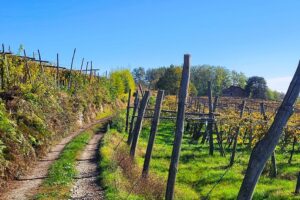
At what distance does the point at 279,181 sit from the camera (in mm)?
16969

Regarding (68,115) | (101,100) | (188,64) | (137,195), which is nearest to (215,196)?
(137,195)

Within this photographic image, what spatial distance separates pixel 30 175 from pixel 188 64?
747 cm

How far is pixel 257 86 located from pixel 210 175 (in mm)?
80074

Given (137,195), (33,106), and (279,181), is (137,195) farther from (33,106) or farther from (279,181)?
(33,106)

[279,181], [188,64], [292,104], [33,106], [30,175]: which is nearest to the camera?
[292,104]

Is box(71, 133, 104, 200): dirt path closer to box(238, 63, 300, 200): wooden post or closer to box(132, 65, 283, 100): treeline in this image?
box(238, 63, 300, 200): wooden post

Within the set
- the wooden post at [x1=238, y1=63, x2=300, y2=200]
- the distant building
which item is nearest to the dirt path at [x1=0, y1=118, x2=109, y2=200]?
the wooden post at [x1=238, y1=63, x2=300, y2=200]

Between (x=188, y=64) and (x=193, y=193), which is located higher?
(x=188, y=64)

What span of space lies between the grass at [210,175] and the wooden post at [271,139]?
5.13m

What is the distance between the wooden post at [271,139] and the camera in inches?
243

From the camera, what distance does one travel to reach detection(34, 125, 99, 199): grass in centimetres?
1181

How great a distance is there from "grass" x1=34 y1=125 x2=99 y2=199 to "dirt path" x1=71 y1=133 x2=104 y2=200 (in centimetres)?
25

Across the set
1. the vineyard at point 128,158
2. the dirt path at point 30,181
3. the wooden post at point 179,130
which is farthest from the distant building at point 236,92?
the wooden post at point 179,130

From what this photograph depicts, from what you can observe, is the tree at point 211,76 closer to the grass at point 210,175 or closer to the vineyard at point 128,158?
the vineyard at point 128,158
